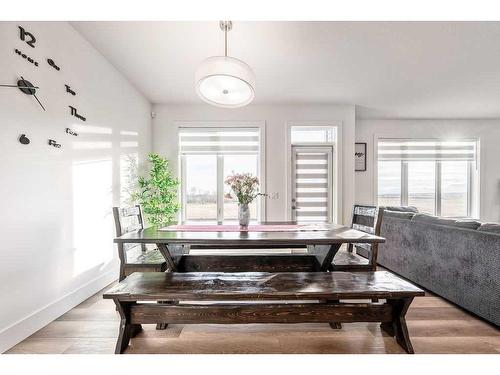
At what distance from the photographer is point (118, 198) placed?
3594mm

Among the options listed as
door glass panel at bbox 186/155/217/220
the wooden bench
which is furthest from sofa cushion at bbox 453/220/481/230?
door glass panel at bbox 186/155/217/220

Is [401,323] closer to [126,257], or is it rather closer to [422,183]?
[126,257]

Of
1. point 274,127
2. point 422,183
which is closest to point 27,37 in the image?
point 274,127

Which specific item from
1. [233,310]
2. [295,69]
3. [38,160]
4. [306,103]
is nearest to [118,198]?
[38,160]

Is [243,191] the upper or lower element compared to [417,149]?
lower

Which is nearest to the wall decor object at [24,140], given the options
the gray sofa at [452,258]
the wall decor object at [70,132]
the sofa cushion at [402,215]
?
the wall decor object at [70,132]

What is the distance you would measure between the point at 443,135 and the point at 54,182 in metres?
7.09

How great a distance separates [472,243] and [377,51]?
220 cm

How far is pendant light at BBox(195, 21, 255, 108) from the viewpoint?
6.15ft

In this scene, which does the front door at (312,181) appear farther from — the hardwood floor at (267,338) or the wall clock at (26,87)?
the wall clock at (26,87)

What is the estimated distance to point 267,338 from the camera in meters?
1.99

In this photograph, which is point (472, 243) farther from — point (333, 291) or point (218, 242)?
point (218, 242)

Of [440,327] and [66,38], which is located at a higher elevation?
[66,38]

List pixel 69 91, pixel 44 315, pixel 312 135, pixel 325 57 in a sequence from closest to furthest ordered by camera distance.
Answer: pixel 44 315 < pixel 69 91 < pixel 325 57 < pixel 312 135
